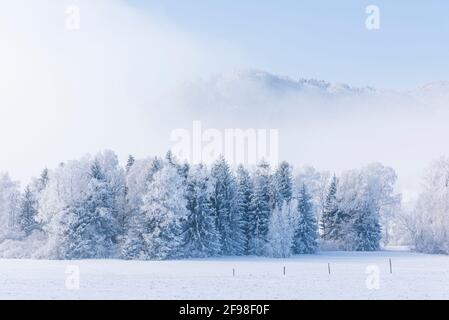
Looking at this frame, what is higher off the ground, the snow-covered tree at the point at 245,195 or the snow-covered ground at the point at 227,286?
the snow-covered tree at the point at 245,195

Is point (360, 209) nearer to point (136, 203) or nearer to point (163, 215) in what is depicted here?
point (136, 203)

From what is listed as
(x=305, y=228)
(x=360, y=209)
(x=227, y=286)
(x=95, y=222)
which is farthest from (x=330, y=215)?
(x=227, y=286)

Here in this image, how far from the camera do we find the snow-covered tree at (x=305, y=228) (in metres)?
80.6

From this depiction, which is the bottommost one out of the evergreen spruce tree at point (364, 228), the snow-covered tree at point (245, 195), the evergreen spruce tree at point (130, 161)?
the evergreen spruce tree at point (364, 228)

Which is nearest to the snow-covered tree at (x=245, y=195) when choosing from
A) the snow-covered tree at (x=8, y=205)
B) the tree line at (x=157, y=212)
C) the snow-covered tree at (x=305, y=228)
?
the tree line at (x=157, y=212)

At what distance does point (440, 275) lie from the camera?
45.1 metres

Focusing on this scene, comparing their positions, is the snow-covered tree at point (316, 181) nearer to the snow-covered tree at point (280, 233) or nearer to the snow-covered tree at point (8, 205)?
the snow-covered tree at point (280, 233)

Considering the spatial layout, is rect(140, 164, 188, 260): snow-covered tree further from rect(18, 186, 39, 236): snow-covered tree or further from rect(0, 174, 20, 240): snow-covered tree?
rect(0, 174, 20, 240): snow-covered tree

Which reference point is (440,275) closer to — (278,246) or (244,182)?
(278,246)

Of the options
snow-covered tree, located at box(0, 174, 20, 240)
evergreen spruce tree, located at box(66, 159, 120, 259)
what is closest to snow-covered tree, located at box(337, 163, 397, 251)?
evergreen spruce tree, located at box(66, 159, 120, 259)

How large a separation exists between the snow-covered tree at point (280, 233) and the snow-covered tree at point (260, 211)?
1.46 m

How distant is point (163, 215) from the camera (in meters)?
66.7
